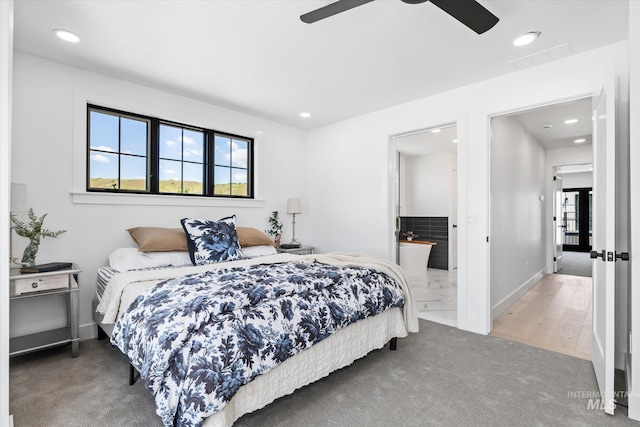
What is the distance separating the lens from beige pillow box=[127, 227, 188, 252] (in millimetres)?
3012

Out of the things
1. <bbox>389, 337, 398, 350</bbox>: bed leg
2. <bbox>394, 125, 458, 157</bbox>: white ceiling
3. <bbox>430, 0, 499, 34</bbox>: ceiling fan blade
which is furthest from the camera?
<bbox>394, 125, 458, 157</bbox>: white ceiling

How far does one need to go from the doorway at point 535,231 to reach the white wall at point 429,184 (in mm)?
1553

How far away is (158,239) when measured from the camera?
3.06 metres

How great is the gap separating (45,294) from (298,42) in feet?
8.99

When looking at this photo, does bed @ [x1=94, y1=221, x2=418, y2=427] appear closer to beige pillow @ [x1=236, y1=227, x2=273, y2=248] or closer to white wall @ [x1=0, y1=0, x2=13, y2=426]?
white wall @ [x1=0, y1=0, x2=13, y2=426]

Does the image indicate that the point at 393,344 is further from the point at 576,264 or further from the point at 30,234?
the point at 576,264

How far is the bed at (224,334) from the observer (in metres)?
Result: 1.50

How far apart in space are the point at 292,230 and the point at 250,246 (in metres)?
1.38

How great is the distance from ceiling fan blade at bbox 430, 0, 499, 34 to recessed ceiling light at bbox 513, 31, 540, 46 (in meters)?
0.81

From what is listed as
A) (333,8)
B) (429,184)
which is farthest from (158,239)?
(429,184)

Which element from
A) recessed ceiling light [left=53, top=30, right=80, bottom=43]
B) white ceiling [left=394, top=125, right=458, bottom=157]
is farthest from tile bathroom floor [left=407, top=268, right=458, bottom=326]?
recessed ceiling light [left=53, top=30, right=80, bottom=43]

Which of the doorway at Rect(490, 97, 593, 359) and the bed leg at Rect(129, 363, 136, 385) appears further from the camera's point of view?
the doorway at Rect(490, 97, 593, 359)

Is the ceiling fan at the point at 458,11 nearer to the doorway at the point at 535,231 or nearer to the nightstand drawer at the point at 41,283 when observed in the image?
the doorway at the point at 535,231

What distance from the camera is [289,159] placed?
16.2 ft
